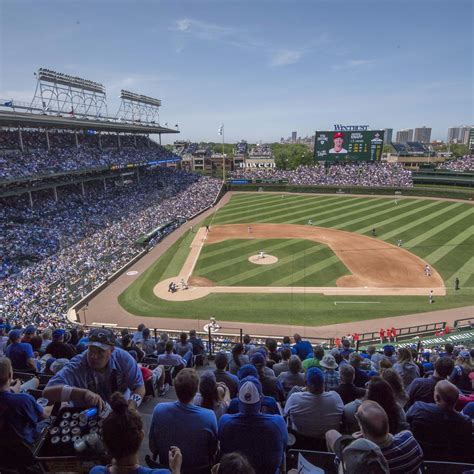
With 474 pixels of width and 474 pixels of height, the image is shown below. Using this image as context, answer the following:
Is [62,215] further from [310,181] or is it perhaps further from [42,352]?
[310,181]

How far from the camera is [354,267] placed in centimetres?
3045

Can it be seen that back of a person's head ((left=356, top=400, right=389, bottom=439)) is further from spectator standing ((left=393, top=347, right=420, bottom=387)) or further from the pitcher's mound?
the pitcher's mound

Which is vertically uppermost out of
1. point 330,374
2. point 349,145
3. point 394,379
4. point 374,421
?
point 349,145

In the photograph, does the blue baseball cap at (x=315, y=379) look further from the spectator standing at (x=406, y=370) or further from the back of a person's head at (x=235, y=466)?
the spectator standing at (x=406, y=370)

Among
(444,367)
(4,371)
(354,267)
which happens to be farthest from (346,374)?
(354,267)

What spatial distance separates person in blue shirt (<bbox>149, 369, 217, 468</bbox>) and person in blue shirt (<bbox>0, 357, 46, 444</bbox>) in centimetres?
145

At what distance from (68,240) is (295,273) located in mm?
21384

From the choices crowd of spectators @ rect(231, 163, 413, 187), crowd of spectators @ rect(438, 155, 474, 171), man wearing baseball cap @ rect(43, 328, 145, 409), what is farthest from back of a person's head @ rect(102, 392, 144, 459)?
crowd of spectators @ rect(438, 155, 474, 171)

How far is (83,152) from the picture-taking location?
49.2 meters

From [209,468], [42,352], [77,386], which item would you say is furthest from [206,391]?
[42,352]

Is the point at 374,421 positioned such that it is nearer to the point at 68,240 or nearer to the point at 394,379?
the point at 394,379

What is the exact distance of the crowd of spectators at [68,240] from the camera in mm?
24188

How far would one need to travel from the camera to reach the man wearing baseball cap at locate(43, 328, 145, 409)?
4.20 m

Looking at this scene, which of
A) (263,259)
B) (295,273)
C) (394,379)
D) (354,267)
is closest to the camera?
(394,379)
